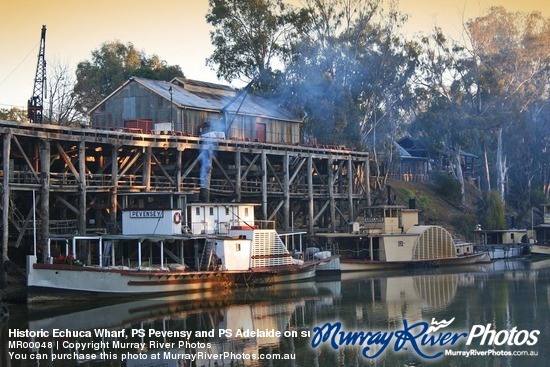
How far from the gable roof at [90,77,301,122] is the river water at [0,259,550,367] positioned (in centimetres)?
2151

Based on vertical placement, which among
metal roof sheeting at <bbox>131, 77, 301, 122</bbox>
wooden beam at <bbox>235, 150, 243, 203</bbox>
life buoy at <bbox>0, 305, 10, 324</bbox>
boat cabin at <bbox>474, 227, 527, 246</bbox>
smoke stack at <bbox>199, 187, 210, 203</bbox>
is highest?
metal roof sheeting at <bbox>131, 77, 301, 122</bbox>

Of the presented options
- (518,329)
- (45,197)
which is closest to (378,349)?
(518,329)

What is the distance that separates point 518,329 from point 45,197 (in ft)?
91.6

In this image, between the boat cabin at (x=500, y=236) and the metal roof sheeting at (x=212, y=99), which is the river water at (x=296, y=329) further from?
the boat cabin at (x=500, y=236)

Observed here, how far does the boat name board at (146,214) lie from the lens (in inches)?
2037

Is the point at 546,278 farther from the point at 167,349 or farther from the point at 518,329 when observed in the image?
the point at 167,349

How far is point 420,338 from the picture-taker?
37250mm

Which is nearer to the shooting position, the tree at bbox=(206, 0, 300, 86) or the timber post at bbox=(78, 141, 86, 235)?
the timber post at bbox=(78, 141, 86, 235)

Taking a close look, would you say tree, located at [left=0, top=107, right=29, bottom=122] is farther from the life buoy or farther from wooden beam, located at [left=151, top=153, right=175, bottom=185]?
the life buoy

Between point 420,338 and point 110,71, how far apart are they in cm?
7148

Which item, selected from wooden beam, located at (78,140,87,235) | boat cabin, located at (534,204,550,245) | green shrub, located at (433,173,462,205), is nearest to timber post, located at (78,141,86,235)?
wooden beam, located at (78,140,87,235)

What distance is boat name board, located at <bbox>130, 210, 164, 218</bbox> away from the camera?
5175 centimetres

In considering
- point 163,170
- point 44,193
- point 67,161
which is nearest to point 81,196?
point 67,161

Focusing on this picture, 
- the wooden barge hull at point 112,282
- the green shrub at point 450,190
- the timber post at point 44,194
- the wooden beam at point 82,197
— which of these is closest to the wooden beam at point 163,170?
the wooden beam at point 82,197
